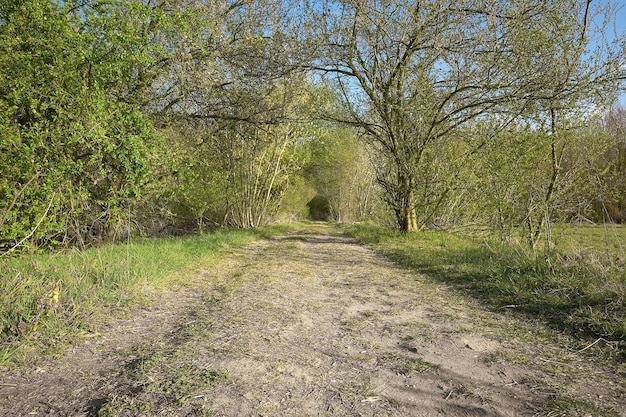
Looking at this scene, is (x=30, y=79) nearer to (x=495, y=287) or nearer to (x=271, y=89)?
(x=271, y=89)

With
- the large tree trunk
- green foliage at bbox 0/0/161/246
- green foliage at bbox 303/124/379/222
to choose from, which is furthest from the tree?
green foliage at bbox 303/124/379/222

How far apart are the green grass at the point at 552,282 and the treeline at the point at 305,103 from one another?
6.26 feet

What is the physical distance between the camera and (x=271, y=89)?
12.4 metres

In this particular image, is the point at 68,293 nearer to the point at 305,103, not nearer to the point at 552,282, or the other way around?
the point at 552,282

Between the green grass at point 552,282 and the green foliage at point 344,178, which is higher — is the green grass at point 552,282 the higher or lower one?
the lower one

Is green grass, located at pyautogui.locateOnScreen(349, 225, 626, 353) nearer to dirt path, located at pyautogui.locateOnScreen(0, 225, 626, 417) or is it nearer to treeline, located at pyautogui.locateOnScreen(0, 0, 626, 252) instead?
dirt path, located at pyautogui.locateOnScreen(0, 225, 626, 417)

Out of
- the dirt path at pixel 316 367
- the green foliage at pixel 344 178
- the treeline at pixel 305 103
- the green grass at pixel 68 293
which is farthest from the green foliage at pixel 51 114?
the green foliage at pixel 344 178

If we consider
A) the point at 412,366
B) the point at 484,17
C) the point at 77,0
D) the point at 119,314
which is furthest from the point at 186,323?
the point at 484,17

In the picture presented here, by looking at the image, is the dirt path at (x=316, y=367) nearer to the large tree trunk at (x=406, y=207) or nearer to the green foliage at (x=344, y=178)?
the large tree trunk at (x=406, y=207)

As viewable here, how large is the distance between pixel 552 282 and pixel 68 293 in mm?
5743

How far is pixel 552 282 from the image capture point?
5016 millimetres

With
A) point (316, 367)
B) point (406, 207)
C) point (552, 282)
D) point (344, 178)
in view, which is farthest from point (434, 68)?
point (344, 178)

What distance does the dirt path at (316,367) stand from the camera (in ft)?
8.09

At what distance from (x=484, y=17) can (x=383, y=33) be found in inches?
98.3
